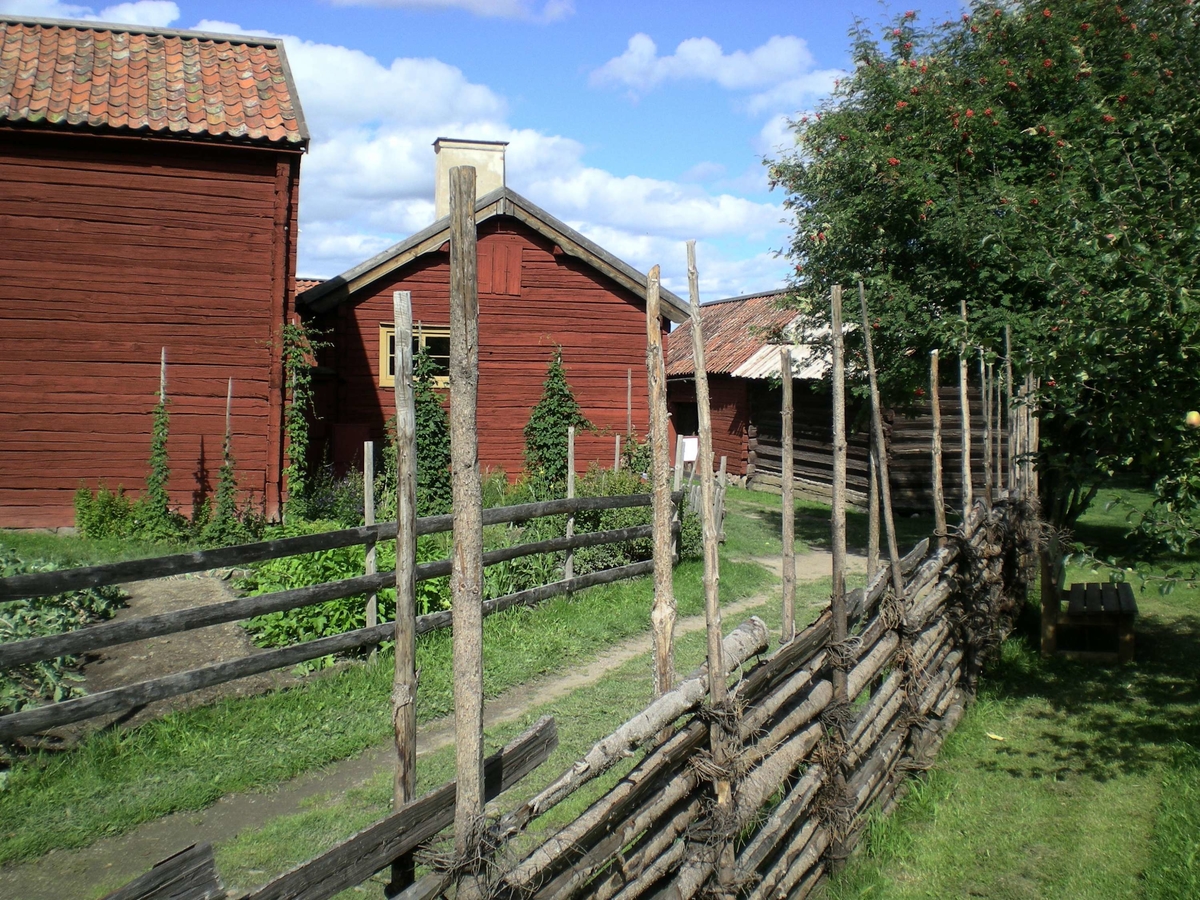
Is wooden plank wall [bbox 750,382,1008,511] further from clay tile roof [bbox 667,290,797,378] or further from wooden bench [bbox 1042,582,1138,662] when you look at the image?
wooden bench [bbox 1042,582,1138,662]

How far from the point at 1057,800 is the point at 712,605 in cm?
321

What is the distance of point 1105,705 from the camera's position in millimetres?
6586

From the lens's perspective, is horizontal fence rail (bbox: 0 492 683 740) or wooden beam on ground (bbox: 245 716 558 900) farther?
horizontal fence rail (bbox: 0 492 683 740)

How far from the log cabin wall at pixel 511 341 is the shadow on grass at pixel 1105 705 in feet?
28.6

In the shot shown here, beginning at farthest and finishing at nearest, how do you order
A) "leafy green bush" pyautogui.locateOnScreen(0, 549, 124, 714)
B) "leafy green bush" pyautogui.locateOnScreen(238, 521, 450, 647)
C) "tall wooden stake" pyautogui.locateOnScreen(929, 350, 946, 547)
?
"leafy green bush" pyautogui.locateOnScreen(238, 521, 450, 647), "tall wooden stake" pyautogui.locateOnScreen(929, 350, 946, 547), "leafy green bush" pyautogui.locateOnScreen(0, 549, 124, 714)

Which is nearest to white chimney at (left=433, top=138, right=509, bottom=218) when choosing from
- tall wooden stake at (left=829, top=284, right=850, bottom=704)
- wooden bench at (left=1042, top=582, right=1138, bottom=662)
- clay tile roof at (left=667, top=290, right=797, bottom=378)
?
clay tile roof at (left=667, top=290, right=797, bottom=378)

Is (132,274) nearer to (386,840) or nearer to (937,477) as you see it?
(937,477)

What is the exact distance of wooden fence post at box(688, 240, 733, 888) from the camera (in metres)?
3.15

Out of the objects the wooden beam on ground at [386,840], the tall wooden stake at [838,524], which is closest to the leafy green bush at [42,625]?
the wooden beam on ground at [386,840]

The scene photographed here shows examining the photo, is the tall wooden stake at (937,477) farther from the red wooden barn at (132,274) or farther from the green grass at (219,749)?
the red wooden barn at (132,274)

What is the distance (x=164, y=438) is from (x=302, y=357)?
6.54ft

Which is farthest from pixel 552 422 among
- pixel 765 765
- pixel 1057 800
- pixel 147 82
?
pixel 765 765

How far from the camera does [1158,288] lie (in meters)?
4.58

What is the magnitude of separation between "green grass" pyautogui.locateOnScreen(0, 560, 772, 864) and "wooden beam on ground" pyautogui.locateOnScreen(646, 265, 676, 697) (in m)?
2.76
